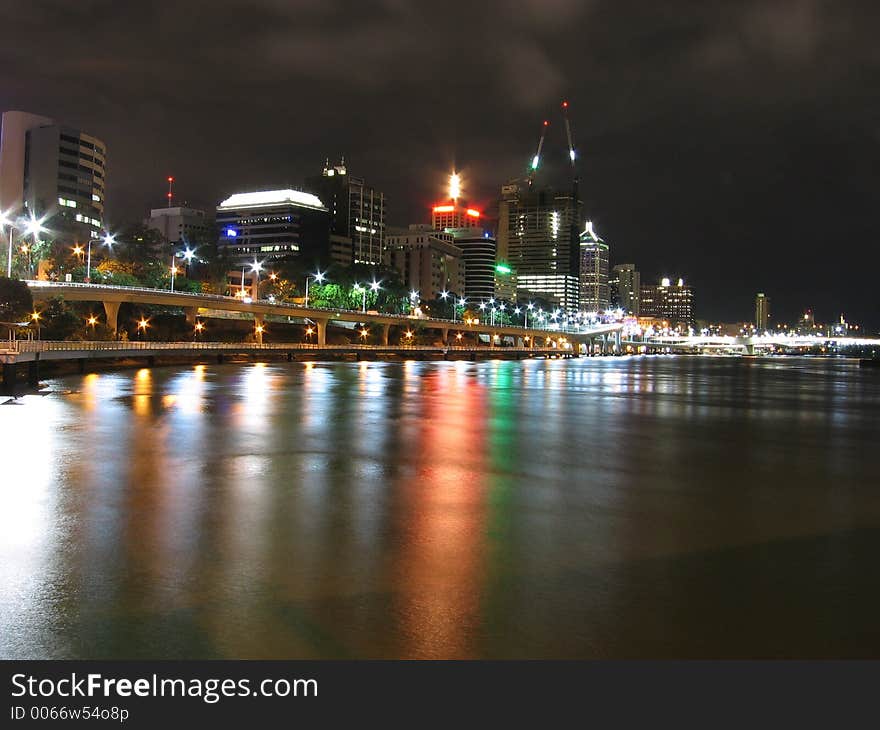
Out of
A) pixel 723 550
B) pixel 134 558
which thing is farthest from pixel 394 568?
pixel 723 550

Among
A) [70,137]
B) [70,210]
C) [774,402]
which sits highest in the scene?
[70,137]

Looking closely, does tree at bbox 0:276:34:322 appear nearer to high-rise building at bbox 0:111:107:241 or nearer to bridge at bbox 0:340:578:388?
bridge at bbox 0:340:578:388

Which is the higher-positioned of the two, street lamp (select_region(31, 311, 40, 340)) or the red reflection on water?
street lamp (select_region(31, 311, 40, 340))

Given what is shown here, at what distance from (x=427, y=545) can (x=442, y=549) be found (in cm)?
25

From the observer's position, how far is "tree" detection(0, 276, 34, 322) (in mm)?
51531

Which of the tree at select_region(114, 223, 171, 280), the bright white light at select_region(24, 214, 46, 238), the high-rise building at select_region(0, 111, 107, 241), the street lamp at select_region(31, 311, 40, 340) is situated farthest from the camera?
the high-rise building at select_region(0, 111, 107, 241)

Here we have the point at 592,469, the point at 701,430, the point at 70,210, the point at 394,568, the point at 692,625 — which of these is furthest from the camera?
the point at 70,210

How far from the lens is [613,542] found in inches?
370

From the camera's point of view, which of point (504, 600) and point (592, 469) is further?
point (592, 469)

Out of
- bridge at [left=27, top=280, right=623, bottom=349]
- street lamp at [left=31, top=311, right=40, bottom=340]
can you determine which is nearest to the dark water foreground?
street lamp at [left=31, top=311, right=40, bottom=340]

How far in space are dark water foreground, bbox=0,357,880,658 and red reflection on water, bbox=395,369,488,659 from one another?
0.03 metres

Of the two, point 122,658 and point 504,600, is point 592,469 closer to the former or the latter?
point 504,600

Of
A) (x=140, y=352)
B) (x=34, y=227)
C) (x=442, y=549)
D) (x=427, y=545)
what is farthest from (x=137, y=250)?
(x=442, y=549)

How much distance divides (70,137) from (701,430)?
159 metres
